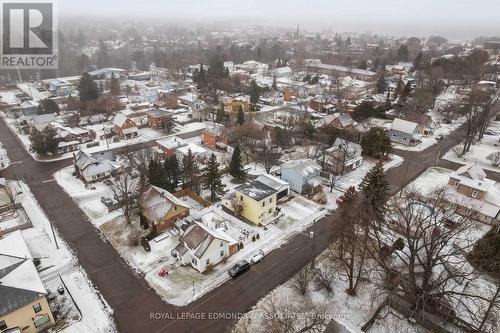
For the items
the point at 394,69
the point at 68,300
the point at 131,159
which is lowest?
the point at 68,300

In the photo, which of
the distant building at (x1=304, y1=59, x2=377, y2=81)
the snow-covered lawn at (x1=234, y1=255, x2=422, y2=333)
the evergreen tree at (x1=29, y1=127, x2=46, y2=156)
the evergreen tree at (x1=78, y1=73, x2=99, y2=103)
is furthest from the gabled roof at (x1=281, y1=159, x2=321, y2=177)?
the distant building at (x1=304, y1=59, x2=377, y2=81)

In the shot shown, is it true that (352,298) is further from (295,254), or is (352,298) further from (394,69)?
(394,69)

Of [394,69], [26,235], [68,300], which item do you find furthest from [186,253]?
[394,69]

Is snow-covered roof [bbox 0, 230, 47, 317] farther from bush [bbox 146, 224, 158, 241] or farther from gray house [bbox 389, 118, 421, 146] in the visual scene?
gray house [bbox 389, 118, 421, 146]

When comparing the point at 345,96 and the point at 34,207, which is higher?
the point at 345,96

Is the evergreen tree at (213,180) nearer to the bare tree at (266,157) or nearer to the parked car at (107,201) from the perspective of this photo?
the bare tree at (266,157)

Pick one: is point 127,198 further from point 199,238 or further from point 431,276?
point 431,276
